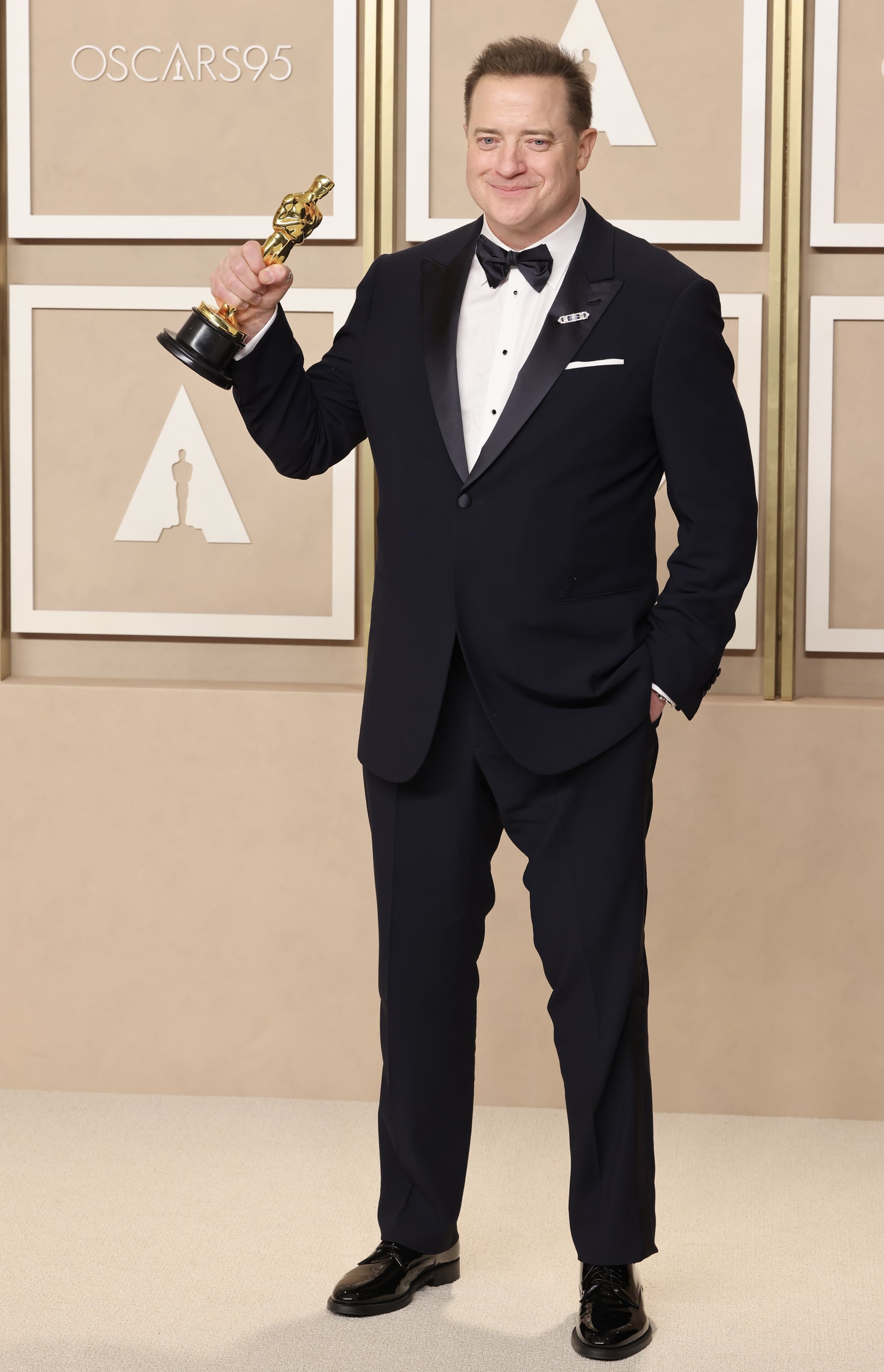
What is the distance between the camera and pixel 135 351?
3076mm

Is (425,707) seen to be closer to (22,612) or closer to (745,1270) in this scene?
(745,1270)

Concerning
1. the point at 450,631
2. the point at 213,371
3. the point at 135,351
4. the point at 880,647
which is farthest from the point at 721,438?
the point at 135,351

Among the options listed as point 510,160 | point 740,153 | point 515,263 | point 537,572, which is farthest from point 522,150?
point 740,153

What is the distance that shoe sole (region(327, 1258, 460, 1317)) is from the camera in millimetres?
2158

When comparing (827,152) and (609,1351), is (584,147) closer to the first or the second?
(827,152)

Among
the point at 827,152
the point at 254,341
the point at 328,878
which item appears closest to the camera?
the point at 254,341

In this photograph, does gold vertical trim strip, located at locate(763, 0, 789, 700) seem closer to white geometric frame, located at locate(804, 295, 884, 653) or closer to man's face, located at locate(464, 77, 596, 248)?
white geometric frame, located at locate(804, 295, 884, 653)

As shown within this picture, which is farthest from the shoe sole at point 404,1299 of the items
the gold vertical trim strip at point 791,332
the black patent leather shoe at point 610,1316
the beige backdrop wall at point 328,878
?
the gold vertical trim strip at point 791,332

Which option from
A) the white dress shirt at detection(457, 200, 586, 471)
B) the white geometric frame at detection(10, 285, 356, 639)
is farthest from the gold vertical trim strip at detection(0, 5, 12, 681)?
the white dress shirt at detection(457, 200, 586, 471)

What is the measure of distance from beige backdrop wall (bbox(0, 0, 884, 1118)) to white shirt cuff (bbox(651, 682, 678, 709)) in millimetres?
947

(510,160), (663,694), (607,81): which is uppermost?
(607,81)

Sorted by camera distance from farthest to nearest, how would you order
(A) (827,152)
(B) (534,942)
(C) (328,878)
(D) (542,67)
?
1. (C) (328,878)
2. (A) (827,152)
3. (B) (534,942)
4. (D) (542,67)

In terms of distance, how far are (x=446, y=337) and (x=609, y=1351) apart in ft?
4.97

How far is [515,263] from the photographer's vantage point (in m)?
1.98
